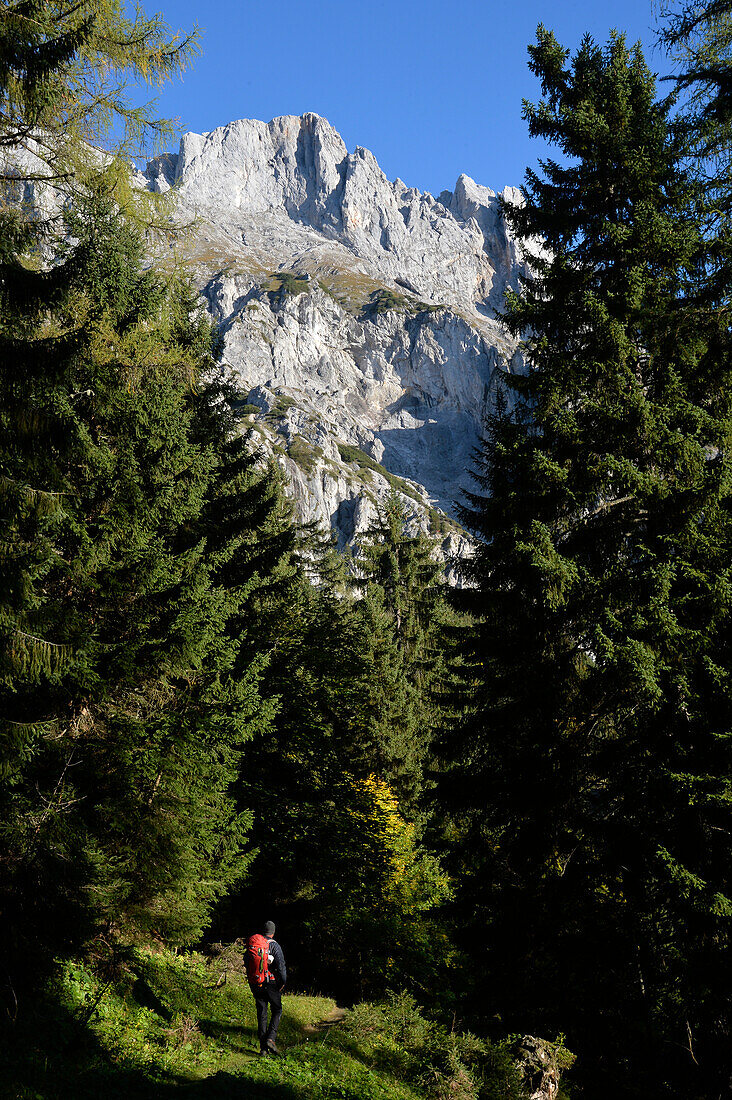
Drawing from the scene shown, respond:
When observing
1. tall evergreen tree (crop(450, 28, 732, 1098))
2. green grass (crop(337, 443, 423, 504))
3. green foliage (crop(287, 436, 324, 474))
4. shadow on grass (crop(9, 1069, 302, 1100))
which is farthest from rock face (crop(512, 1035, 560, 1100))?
green grass (crop(337, 443, 423, 504))

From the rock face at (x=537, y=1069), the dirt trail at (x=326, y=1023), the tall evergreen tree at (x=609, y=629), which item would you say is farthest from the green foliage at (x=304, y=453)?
the rock face at (x=537, y=1069)

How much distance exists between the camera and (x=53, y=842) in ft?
26.0

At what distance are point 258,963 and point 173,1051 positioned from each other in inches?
55.1

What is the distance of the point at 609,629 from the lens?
26.5 feet

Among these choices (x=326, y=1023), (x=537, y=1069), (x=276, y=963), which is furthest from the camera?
(x=326, y=1023)

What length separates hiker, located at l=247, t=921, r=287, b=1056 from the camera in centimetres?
848

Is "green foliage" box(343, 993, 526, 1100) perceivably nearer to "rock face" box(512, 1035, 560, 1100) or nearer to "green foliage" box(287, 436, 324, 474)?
"rock face" box(512, 1035, 560, 1100)

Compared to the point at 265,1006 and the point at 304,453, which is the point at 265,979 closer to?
the point at 265,1006

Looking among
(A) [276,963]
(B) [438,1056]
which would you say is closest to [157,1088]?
(A) [276,963]

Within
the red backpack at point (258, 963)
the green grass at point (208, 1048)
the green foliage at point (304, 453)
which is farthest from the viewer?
the green foliage at point (304, 453)

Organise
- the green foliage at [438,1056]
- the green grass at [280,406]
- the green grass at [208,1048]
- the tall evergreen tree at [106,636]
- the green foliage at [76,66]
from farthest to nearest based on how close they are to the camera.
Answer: the green grass at [280,406]
the green foliage at [438,1056]
the green grass at [208,1048]
the tall evergreen tree at [106,636]
the green foliage at [76,66]

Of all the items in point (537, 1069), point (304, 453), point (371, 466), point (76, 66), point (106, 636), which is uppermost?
point (371, 466)

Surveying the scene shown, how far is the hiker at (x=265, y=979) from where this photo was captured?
8484 millimetres

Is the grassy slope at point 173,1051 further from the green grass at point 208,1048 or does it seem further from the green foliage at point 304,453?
the green foliage at point 304,453
